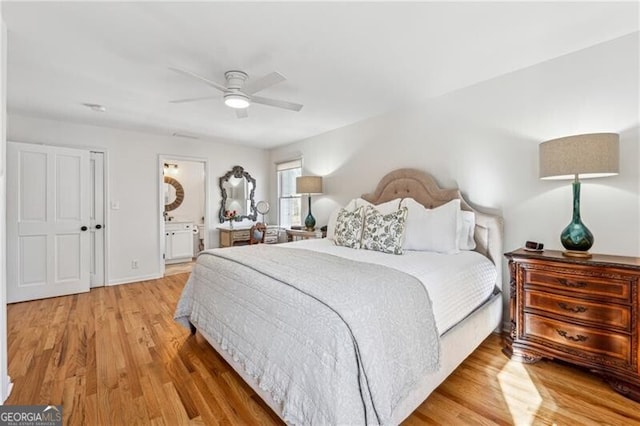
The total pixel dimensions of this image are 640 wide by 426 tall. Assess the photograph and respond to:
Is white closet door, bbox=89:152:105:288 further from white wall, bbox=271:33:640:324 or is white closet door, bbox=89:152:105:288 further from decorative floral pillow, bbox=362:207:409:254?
white wall, bbox=271:33:640:324

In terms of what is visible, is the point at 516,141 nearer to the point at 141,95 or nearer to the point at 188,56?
the point at 188,56

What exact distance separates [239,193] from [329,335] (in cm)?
472

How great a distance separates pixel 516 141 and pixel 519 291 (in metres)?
1.30

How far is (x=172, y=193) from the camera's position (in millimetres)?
6535

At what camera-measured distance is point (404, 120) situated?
3.42m

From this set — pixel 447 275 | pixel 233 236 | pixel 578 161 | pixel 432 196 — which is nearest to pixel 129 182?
pixel 233 236

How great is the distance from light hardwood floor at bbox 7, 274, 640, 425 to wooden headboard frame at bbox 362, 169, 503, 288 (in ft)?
2.60

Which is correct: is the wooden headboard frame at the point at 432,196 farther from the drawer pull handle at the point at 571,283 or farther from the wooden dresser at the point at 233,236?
the wooden dresser at the point at 233,236

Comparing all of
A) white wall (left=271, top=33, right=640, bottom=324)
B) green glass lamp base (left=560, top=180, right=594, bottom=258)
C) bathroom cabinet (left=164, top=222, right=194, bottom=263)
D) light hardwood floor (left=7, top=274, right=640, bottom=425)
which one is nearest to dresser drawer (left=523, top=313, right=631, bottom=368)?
light hardwood floor (left=7, top=274, right=640, bottom=425)

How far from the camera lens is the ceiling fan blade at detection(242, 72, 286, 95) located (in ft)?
6.44

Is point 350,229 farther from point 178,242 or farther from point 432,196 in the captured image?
point 178,242

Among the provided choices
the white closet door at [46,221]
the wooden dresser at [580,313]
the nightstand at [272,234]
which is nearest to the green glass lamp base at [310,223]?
the nightstand at [272,234]

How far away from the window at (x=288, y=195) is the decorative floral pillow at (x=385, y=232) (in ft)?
8.49

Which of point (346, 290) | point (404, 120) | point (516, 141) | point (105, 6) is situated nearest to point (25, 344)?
point (105, 6)
